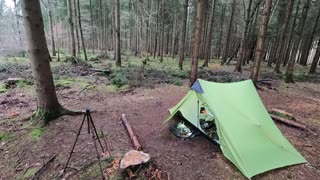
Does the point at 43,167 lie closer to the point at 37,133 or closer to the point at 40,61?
the point at 37,133

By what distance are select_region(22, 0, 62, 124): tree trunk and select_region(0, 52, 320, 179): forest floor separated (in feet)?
1.19

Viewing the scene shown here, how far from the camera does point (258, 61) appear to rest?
8.90 meters

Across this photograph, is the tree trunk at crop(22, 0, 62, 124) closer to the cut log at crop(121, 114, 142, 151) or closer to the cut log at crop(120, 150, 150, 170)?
the cut log at crop(121, 114, 142, 151)

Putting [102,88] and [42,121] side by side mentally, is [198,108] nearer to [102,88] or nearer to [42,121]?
[42,121]

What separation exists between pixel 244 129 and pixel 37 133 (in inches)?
187

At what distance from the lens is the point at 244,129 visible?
4582 mm

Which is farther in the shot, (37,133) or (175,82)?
(175,82)

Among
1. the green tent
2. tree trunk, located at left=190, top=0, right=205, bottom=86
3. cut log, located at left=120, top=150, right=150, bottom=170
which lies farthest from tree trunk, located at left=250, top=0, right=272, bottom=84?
cut log, located at left=120, top=150, right=150, bottom=170

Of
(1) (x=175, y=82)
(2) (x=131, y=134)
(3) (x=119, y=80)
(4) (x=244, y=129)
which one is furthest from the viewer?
(1) (x=175, y=82)

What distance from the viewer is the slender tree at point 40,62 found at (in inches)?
179

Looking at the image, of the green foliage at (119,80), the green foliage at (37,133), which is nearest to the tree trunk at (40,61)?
the green foliage at (37,133)

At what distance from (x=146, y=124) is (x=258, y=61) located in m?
6.00

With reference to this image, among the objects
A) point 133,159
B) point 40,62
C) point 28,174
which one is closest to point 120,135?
point 133,159

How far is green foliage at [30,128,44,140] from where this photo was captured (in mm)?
4677
